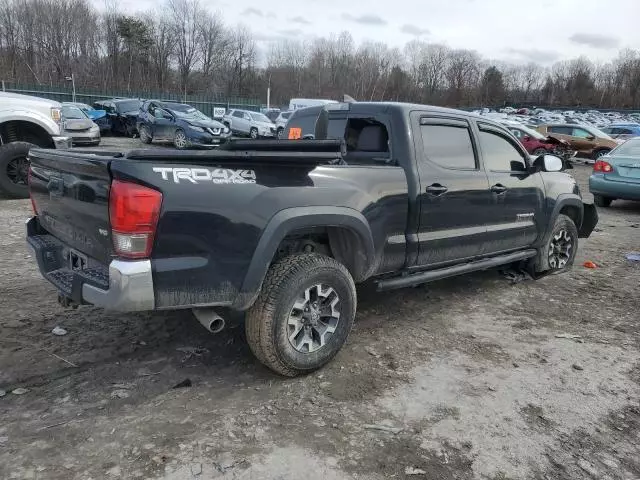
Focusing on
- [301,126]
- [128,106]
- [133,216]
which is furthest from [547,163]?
[128,106]

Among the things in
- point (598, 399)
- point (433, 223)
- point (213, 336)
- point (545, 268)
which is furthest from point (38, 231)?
point (545, 268)

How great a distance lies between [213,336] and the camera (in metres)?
4.19

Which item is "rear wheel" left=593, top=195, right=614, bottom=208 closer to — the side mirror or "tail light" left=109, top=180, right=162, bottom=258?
the side mirror

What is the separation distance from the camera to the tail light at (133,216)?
2.75m

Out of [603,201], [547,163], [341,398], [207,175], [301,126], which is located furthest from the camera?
[603,201]

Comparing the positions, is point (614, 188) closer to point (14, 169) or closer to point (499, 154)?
point (499, 154)

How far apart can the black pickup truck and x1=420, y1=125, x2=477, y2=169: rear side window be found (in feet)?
0.05

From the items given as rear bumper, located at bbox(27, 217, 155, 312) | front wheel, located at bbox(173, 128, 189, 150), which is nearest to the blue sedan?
rear bumper, located at bbox(27, 217, 155, 312)

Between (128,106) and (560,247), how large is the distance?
23430mm

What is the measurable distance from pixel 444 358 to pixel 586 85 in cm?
10762

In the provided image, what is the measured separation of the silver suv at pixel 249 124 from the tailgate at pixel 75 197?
72.5ft

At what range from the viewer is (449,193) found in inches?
172

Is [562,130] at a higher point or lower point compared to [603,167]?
higher

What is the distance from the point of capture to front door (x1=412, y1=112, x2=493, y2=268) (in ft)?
13.9
